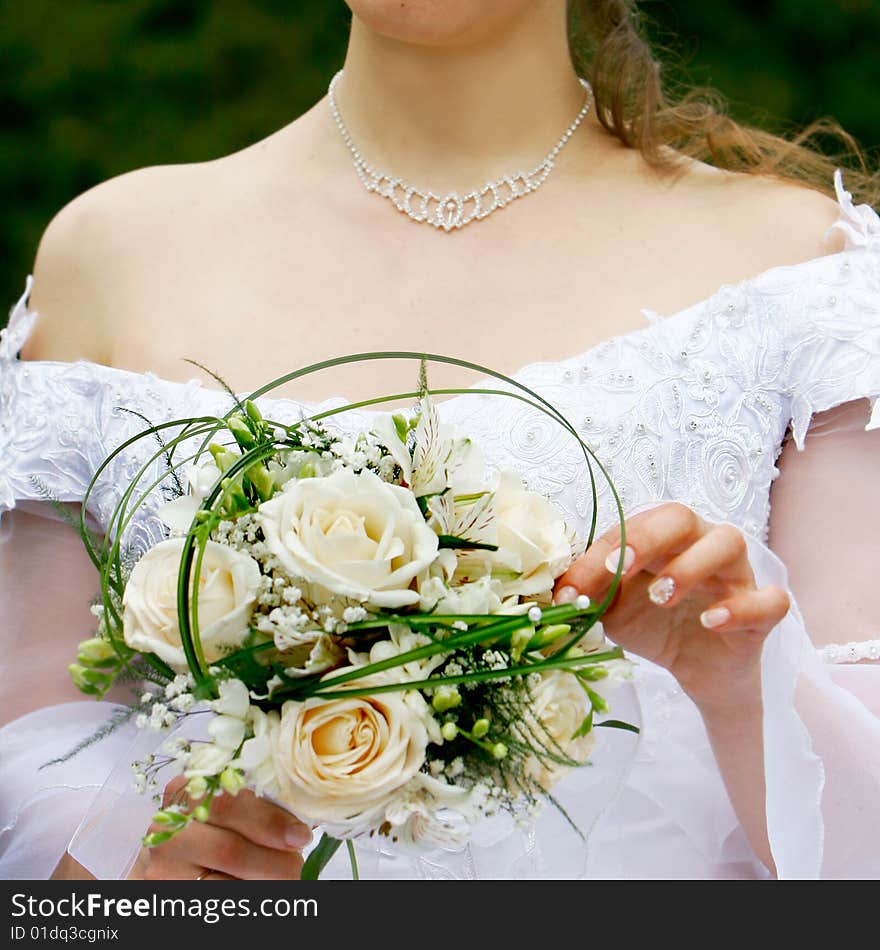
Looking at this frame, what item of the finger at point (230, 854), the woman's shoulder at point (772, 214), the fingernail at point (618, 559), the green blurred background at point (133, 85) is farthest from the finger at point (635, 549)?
the green blurred background at point (133, 85)

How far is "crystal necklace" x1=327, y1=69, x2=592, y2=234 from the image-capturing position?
1.74 metres

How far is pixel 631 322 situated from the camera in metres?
1.61

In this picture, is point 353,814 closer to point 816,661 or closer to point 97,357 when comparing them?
point 816,661

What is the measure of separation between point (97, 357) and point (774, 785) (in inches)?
40.9

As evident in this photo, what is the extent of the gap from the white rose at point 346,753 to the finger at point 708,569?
0.23m

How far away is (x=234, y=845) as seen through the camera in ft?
3.76

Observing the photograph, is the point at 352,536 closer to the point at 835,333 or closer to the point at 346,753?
the point at 346,753

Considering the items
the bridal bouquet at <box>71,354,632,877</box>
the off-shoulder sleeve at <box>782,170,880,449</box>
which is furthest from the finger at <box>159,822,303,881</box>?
the off-shoulder sleeve at <box>782,170,880,449</box>

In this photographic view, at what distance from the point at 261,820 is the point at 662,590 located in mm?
385

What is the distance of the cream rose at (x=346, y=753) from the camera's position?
0.96 meters

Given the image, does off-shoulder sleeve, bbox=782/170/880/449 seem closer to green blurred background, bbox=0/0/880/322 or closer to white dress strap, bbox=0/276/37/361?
white dress strap, bbox=0/276/37/361

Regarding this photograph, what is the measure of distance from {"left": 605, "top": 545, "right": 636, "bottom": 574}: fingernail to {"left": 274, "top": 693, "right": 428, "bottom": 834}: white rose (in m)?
0.20

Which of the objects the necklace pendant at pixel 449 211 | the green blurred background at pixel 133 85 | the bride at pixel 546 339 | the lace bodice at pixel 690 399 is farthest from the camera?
the green blurred background at pixel 133 85

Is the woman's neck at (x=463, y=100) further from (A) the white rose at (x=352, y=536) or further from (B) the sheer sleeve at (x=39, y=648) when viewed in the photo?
(A) the white rose at (x=352, y=536)
